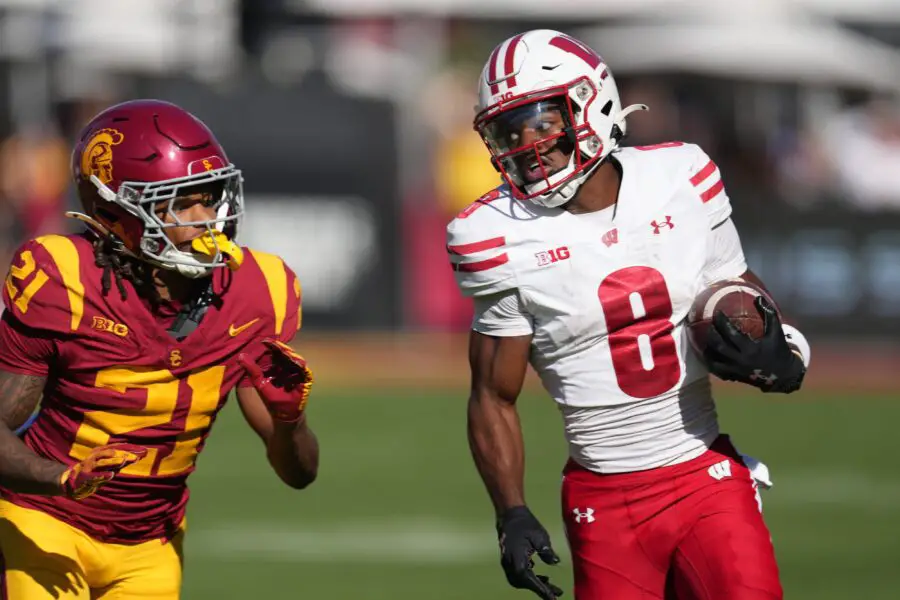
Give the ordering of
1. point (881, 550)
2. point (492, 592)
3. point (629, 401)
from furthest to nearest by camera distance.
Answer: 1. point (881, 550)
2. point (492, 592)
3. point (629, 401)

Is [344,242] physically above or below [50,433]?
below

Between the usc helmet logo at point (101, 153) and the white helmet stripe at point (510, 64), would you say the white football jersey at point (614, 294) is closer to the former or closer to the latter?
the white helmet stripe at point (510, 64)

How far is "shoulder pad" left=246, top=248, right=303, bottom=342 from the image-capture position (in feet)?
14.4

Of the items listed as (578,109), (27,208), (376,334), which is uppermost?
(578,109)

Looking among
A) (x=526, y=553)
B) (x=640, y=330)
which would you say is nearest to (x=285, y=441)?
(x=526, y=553)

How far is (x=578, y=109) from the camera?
441 centimetres

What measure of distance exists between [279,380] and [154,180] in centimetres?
62

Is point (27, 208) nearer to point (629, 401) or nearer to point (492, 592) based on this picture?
point (492, 592)

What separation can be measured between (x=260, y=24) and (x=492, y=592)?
43.0 ft

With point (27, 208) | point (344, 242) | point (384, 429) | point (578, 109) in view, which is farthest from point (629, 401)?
point (27, 208)

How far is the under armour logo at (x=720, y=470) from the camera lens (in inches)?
173

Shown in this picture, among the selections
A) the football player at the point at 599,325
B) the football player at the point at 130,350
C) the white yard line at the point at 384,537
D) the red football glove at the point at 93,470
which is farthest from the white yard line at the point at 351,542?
the red football glove at the point at 93,470

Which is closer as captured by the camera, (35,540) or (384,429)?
(35,540)

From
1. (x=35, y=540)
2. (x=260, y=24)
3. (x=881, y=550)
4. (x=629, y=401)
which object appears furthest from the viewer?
(x=260, y=24)
